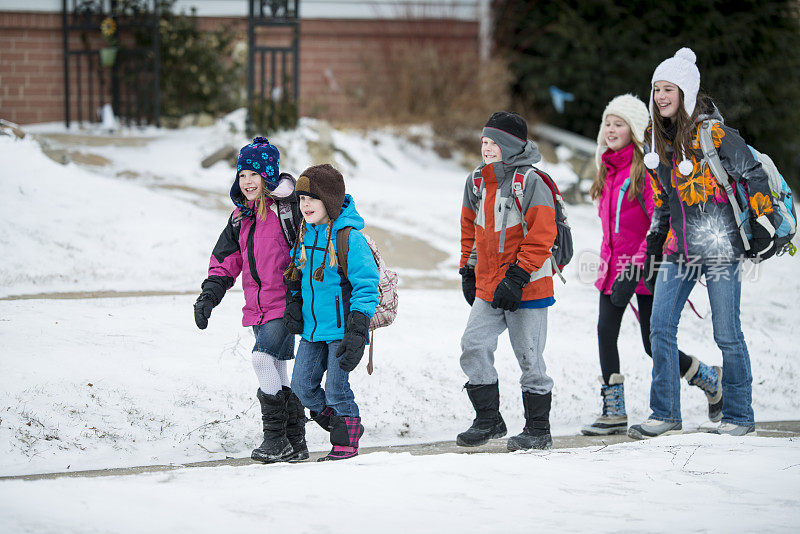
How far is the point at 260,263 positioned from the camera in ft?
14.5

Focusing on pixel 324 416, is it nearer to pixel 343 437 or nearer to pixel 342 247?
pixel 343 437

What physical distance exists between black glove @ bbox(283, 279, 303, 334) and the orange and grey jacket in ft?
2.99

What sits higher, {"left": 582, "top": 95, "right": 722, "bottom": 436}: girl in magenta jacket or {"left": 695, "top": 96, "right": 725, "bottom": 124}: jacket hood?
{"left": 695, "top": 96, "right": 725, "bottom": 124}: jacket hood

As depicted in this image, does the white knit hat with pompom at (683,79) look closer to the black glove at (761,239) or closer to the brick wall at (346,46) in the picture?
the black glove at (761,239)

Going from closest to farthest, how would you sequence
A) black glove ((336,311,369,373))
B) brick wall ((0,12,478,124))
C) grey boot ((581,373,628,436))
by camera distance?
1. black glove ((336,311,369,373))
2. grey boot ((581,373,628,436))
3. brick wall ((0,12,478,124))

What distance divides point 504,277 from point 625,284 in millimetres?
961

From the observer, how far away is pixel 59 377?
15.6 feet

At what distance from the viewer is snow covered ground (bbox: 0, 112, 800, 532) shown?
10.7ft

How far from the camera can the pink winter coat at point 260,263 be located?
14.5 feet

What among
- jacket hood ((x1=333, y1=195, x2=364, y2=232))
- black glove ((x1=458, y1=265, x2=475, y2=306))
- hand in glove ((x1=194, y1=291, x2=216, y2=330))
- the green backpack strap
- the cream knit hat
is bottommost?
hand in glove ((x1=194, y1=291, x2=216, y2=330))

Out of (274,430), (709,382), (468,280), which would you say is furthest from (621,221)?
(274,430)

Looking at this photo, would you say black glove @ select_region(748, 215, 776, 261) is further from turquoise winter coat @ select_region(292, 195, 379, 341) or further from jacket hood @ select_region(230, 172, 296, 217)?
jacket hood @ select_region(230, 172, 296, 217)

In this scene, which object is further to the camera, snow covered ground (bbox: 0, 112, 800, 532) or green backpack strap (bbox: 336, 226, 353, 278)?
green backpack strap (bbox: 336, 226, 353, 278)

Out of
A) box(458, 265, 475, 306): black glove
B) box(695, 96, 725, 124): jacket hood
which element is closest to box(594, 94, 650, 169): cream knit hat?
box(695, 96, 725, 124): jacket hood
